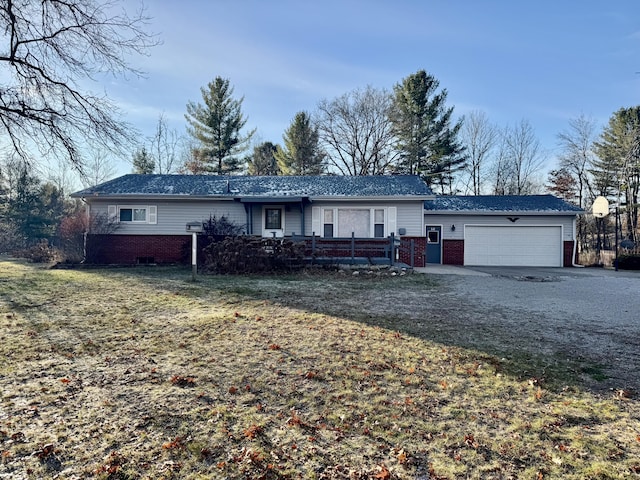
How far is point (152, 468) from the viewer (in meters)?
2.20

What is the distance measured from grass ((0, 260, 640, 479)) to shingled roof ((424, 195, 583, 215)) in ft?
39.5

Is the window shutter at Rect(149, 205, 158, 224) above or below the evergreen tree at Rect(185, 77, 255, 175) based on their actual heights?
below

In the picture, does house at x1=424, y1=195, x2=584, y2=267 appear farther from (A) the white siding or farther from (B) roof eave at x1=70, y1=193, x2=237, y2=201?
(B) roof eave at x1=70, y1=193, x2=237, y2=201

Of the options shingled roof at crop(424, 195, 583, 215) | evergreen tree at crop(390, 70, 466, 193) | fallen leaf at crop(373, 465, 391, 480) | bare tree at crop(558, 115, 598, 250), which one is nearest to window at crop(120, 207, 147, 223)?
shingled roof at crop(424, 195, 583, 215)

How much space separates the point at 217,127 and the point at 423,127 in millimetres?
17002

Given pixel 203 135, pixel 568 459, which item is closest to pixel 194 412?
pixel 568 459

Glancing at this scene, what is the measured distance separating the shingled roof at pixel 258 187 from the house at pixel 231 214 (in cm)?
4

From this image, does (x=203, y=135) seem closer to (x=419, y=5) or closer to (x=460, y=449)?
(x=419, y=5)

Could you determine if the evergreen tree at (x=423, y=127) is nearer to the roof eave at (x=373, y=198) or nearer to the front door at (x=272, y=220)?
the roof eave at (x=373, y=198)

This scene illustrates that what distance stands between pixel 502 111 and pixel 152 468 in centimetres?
3227

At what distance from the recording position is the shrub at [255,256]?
11.8m

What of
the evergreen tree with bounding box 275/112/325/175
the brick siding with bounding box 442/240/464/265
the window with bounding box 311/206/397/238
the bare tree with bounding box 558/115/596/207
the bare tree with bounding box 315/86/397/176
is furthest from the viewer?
the evergreen tree with bounding box 275/112/325/175

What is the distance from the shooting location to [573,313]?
22.2 feet

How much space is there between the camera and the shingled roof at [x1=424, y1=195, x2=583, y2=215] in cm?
1634
